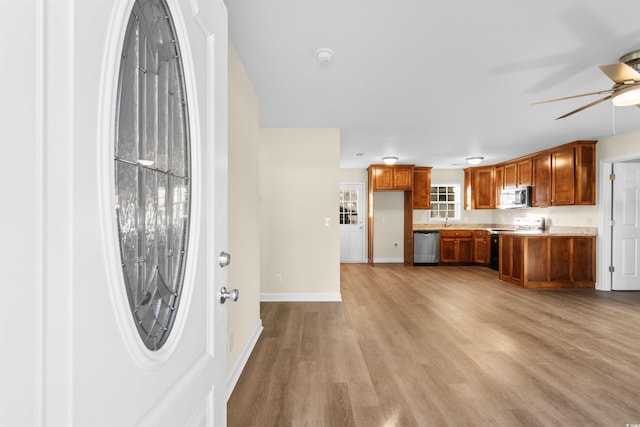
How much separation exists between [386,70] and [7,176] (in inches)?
105

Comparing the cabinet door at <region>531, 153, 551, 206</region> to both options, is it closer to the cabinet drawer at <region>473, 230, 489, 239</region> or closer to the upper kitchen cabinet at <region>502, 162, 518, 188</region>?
the upper kitchen cabinet at <region>502, 162, 518, 188</region>

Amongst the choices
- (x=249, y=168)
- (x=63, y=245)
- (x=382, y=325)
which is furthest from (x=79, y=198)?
(x=382, y=325)

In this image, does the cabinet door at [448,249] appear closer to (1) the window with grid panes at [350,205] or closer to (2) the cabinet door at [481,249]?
(2) the cabinet door at [481,249]

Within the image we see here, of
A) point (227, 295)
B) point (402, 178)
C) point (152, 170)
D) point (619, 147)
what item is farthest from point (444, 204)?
point (152, 170)

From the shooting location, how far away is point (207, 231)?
968mm

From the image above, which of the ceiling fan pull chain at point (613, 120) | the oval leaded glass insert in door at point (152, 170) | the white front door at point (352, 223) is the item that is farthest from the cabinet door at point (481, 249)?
the oval leaded glass insert in door at point (152, 170)

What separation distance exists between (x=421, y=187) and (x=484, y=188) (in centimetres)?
151

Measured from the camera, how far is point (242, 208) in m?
2.48

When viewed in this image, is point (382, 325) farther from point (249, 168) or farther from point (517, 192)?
point (517, 192)

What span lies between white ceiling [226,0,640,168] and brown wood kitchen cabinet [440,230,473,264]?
3470mm

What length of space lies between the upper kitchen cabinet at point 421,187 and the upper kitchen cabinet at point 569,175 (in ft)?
7.67

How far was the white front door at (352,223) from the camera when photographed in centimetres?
789

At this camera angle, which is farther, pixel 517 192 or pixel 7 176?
pixel 517 192

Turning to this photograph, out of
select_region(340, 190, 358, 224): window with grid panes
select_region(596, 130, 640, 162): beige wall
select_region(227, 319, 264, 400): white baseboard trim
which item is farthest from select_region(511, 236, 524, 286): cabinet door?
select_region(227, 319, 264, 400): white baseboard trim
